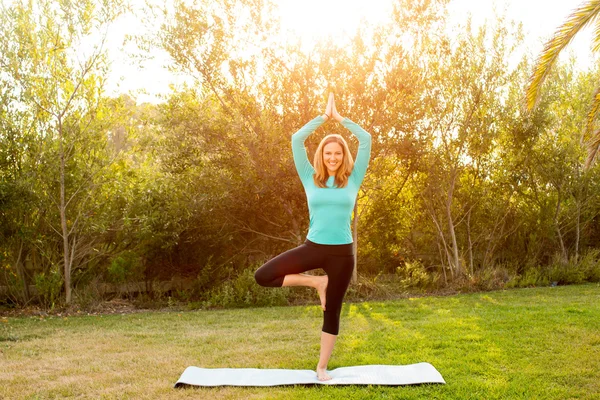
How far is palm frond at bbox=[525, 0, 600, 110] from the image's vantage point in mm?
6123

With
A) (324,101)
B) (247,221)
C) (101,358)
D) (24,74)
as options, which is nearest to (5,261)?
(24,74)

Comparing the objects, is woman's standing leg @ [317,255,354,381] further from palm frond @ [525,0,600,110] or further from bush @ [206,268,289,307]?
bush @ [206,268,289,307]

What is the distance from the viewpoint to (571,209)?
463 inches

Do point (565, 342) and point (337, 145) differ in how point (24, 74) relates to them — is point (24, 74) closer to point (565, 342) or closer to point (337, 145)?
point (337, 145)

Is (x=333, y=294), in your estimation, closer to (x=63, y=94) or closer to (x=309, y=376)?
(x=309, y=376)

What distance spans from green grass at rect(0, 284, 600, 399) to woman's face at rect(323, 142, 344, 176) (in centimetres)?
163

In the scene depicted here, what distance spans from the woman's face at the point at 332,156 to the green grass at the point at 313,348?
163 cm

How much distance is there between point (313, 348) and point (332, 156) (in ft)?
7.31

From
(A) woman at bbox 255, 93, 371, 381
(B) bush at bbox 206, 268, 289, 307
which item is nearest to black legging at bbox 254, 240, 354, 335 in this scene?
(A) woman at bbox 255, 93, 371, 381

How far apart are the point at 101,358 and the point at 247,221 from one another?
16.7ft

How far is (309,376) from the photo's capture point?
4.58 metres

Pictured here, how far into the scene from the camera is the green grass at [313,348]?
4262mm

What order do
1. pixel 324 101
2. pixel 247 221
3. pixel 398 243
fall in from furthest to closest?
pixel 398 243 → pixel 247 221 → pixel 324 101

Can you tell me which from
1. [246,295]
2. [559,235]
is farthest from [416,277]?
[559,235]
